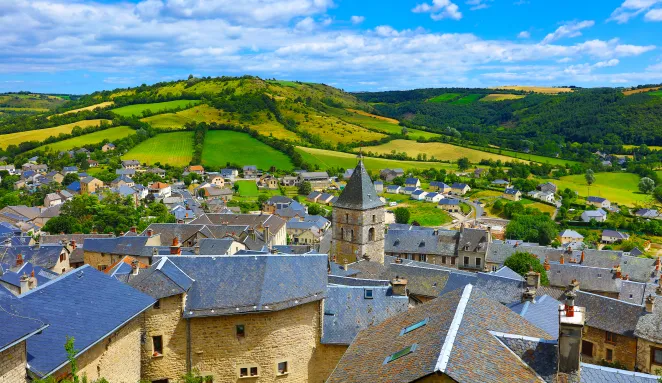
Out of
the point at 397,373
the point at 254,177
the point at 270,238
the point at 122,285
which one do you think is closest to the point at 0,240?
the point at 270,238

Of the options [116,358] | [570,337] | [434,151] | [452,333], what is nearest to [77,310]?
[116,358]

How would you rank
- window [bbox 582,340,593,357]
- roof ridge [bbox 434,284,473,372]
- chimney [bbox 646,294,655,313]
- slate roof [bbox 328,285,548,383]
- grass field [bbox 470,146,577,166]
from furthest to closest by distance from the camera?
grass field [bbox 470,146,577,166] → window [bbox 582,340,593,357] → chimney [bbox 646,294,655,313] → slate roof [bbox 328,285,548,383] → roof ridge [bbox 434,284,473,372]

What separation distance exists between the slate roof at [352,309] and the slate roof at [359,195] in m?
20.1

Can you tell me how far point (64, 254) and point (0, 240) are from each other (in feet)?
38.8

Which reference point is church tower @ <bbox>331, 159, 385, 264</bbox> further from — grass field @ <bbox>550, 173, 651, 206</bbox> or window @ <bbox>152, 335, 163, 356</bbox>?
grass field @ <bbox>550, 173, 651, 206</bbox>

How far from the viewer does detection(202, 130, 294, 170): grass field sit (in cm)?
14501

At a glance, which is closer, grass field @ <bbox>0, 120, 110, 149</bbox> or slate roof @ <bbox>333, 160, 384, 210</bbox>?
slate roof @ <bbox>333, 160, 384, 210</bbox>

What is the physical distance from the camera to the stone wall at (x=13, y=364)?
38.7ft

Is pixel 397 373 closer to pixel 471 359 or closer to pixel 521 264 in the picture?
pixel 471 359

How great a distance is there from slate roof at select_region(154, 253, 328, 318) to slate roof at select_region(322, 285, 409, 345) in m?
1.61

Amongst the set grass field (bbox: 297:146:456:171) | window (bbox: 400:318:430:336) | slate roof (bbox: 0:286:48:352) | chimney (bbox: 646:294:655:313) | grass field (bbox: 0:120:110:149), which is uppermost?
grass field (bbox: 0:120:110:149)

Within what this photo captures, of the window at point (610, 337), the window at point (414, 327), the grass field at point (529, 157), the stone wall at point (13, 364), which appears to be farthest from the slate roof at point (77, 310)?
the grass field at point (529, 157)

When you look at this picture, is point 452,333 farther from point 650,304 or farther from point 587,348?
point 587,348

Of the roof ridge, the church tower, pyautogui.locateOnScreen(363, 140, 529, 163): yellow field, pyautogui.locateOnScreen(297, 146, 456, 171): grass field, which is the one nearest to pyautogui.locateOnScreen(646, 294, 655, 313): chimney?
the roof ridge
